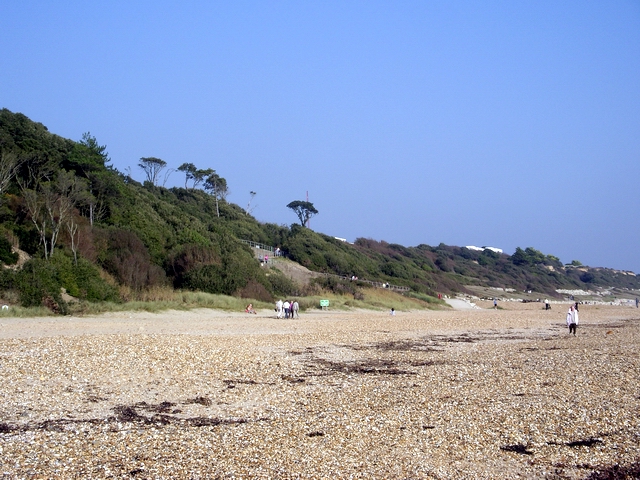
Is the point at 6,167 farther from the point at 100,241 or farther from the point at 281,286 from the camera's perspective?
the point at 281,286

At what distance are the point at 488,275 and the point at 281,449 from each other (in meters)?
90.2

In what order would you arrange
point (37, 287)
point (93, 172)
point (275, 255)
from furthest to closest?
point (275, 255) < point (93, 172) < point (37, 287)

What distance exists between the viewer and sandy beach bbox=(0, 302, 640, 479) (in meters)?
6.23

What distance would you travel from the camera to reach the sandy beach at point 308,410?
6227mm

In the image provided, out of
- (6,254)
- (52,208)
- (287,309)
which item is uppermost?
(52,208)

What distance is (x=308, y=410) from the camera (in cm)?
858

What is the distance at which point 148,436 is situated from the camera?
7.10m

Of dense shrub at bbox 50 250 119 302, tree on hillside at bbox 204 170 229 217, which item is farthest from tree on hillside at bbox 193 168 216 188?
dense shrub at bbox 50 250 119 302

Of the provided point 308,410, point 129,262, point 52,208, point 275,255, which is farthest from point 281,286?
point 308,410

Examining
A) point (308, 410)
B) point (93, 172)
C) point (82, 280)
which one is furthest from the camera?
point (93, 172)

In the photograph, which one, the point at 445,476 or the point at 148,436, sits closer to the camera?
the point at 445,476

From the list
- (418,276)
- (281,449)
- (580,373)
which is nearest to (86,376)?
(281,449)

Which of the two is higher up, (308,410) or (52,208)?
(52,208)

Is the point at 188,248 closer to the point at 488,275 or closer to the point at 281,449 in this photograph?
the point at 281,449
